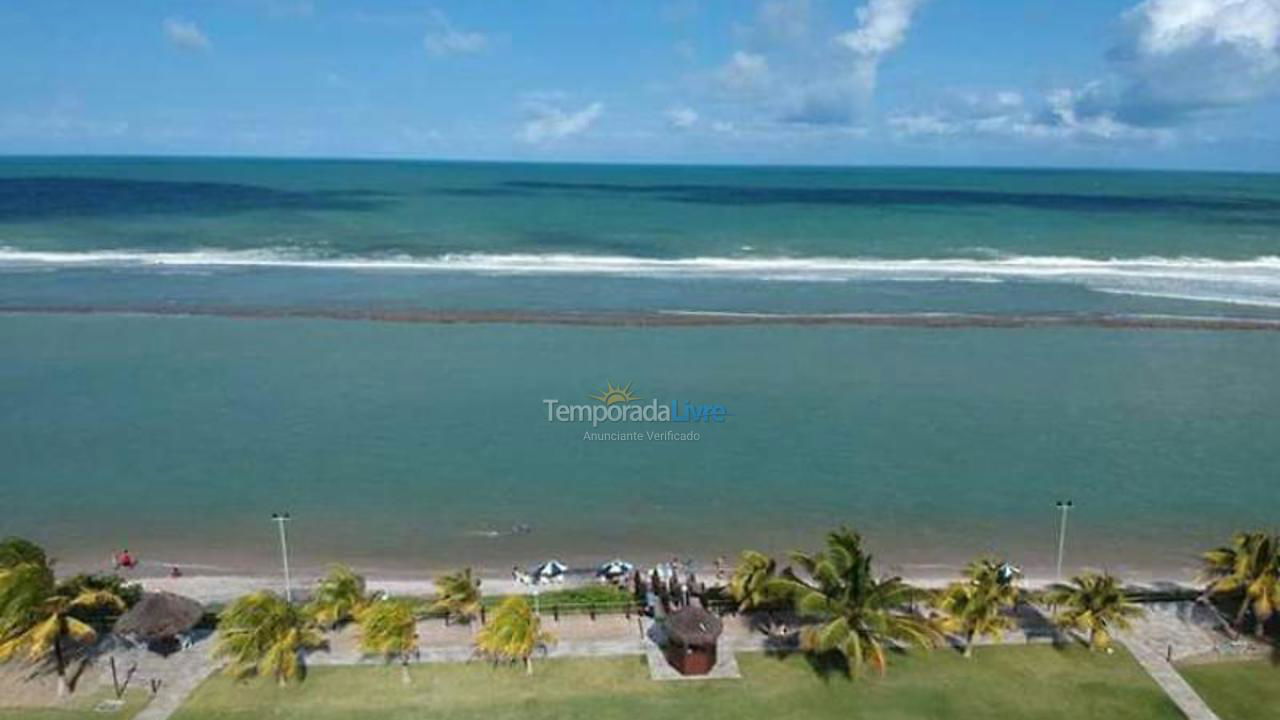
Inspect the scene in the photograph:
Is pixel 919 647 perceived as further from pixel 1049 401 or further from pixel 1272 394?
pixel 1272 394

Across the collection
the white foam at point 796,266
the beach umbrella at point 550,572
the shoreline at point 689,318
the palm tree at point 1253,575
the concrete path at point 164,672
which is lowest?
the concrete path at point 164,672

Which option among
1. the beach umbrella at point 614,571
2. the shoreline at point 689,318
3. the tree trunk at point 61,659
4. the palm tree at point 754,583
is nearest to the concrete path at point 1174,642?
the palm tree at point 754,583

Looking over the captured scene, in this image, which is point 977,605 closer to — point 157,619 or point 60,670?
point 157,619

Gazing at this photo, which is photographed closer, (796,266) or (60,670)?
(60,670)

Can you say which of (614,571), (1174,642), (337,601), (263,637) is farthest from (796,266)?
(263,637)

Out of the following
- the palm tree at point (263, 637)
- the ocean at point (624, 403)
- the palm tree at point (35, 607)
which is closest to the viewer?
the palm tree at point (35, 607)

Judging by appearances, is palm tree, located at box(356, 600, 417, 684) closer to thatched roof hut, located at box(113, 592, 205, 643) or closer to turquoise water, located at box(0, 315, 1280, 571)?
thatched roof hut, located at box(113, 592, 205, 643)

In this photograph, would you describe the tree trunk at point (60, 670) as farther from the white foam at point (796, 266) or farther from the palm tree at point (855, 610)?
the white foam at point (796, 266)
